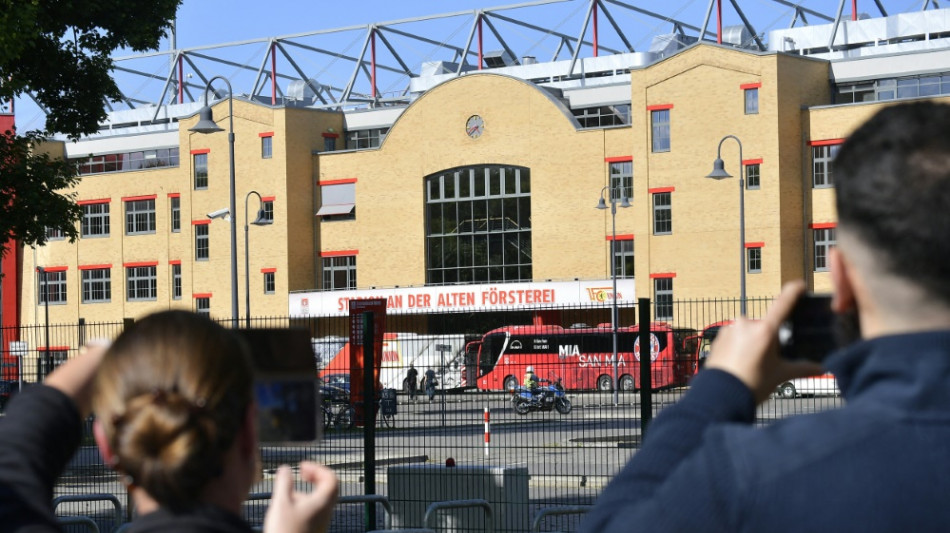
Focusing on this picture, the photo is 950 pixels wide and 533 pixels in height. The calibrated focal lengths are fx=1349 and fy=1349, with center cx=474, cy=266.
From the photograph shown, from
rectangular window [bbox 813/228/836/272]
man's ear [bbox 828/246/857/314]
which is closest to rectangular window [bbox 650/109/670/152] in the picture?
rectangular window [bbox 813/228/836/272]

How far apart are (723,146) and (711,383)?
54.1m

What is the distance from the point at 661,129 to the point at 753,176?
498cm

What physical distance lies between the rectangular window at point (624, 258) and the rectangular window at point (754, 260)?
6.00m

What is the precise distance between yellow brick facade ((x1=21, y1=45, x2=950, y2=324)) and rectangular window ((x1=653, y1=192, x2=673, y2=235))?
1.26ft

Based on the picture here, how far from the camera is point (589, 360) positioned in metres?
12.4

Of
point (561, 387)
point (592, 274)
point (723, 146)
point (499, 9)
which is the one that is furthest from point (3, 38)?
point (499, 9)

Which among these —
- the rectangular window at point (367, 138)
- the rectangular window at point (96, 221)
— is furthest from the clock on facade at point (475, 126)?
the rectangular window at point (96, 221)

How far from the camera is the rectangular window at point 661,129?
57.3 meters

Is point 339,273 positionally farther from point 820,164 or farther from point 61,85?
point 61,85

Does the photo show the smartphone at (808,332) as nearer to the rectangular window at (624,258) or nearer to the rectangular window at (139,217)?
the rectangular window at (624,258)

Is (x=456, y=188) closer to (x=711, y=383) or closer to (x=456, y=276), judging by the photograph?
(x=456, y=276)

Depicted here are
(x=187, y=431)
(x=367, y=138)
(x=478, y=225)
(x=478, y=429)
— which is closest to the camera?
(x=187, y=431)

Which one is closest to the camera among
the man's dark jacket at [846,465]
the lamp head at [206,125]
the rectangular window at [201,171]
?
the man's dark jacket at [846,465]

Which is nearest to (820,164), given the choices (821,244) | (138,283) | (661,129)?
(821,244)
